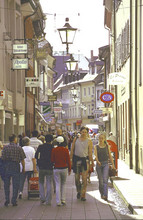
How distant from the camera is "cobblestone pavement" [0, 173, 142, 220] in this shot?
13086 mm

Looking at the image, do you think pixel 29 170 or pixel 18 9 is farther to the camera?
pixel 18 9

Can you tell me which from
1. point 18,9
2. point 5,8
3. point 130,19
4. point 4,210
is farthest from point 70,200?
point 18,9

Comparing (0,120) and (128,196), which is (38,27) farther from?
(128,196)

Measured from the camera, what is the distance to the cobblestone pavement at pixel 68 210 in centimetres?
1309

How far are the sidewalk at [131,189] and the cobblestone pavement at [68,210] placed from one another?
0.99 ft

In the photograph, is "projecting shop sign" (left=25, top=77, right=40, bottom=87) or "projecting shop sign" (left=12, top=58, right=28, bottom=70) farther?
"projecting shop sign" (left=25, top=77, right=40, bottom=87)

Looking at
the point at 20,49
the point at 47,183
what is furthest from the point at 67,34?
the point at 20,49

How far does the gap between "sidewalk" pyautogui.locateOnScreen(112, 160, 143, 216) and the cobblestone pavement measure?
300 millimetres

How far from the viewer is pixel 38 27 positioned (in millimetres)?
52844

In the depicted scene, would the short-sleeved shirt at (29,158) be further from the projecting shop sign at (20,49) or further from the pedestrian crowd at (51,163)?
the projecting shop sign at (20,49)

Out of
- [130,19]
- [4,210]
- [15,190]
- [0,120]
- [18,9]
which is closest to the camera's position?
[4,210]

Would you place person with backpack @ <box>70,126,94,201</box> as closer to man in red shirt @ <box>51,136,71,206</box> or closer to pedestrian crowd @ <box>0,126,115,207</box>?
pedestrian crowd @ <box>0,126,115,207</box>

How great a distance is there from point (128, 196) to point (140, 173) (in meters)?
8.38

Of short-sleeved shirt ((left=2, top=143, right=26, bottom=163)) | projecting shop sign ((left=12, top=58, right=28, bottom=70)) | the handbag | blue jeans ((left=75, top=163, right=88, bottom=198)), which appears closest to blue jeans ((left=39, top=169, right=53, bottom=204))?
short-sleeved shirt ((left=2, top=143, right=26, bottom=163))
